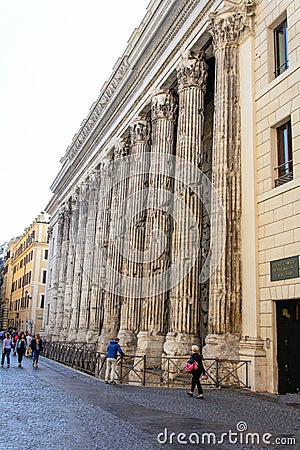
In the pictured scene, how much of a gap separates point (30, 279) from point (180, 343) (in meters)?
54.5

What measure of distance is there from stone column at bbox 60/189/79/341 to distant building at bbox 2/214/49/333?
19.6m

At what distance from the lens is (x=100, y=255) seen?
1284 inches

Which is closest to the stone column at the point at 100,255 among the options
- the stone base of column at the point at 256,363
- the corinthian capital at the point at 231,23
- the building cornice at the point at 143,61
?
the building cornice at the point at 143,61

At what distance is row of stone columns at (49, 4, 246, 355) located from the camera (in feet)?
54.4

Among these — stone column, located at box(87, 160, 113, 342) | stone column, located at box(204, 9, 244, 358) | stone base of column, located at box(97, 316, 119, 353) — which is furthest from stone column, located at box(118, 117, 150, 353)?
stone column, located at box(204, 9, 244, 358)

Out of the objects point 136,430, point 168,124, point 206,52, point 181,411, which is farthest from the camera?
point 168,124

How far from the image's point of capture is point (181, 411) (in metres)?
10.7

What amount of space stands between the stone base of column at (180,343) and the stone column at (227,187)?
2.28m

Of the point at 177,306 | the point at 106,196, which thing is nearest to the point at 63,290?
the point at 106,196

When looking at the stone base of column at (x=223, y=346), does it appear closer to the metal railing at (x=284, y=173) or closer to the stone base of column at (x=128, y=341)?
the metal railing at (x=284, y=173)

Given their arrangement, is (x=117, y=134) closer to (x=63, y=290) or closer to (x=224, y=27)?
(x=224, y=27)

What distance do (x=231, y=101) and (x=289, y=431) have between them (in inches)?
458

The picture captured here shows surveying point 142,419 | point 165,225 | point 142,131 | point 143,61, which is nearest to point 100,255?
point 142,131

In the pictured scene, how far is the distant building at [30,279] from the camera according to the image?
2617 inches
